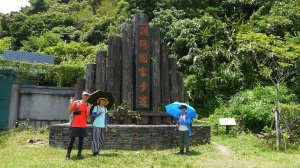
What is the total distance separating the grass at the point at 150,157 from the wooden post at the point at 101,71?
91.7 inches

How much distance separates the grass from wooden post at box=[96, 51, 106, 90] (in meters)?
2.33

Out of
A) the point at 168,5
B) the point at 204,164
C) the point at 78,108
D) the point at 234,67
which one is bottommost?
the point at 204,164

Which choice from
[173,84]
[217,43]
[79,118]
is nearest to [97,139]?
[79,118]

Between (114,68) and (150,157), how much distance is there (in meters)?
3.60

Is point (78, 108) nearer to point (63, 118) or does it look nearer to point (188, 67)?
point (63, 118)

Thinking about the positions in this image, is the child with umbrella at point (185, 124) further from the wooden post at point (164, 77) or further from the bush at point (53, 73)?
the bush at point (53, 73)

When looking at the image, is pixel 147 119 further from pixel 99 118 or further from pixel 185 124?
pixel 99 118

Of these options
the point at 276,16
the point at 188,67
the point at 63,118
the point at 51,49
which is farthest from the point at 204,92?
the point at 51,49

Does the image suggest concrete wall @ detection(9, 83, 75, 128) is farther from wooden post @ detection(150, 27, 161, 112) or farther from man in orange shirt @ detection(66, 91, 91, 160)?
man in orange shirt @ detection(66, 91, 91, 160)

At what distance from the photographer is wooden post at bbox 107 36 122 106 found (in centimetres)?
1074

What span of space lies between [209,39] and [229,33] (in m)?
1.15

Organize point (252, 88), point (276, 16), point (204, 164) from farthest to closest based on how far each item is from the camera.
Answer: point (276, 16) → point (252, 88) → point (204, 164)

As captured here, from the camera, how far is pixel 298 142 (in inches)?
446

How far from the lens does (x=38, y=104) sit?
14.5 m
